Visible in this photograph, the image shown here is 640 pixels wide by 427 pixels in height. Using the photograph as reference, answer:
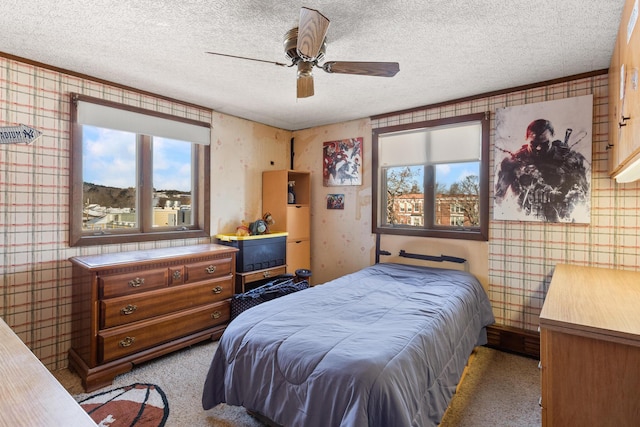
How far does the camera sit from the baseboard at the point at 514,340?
9.45 ft

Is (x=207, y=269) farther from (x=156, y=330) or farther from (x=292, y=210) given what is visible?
(x=292, y=210)

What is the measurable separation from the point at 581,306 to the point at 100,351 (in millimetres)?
3010

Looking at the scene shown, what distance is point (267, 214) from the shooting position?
13.6 feet

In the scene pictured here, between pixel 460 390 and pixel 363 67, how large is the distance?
7.62 feet

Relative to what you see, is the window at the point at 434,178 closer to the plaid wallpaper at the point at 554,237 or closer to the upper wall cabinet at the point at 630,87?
the plaid wallpaper at the point at 554,237

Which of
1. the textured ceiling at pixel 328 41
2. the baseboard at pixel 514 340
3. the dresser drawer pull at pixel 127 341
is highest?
the textured ceiling at pixel 328 41

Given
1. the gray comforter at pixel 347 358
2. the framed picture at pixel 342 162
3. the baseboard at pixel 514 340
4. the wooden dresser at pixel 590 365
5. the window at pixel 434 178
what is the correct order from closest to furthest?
1. the wooden dresser at pixel 590 365
2. the gray comforter at pixel 347 358
3. the baseboard at pixel 514 340
4. the window at pixel 434 178
5. the framed picture at pixel 342 162

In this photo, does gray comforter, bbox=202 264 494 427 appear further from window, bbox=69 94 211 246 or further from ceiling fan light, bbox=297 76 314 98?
window, bbox=69 94 211 246

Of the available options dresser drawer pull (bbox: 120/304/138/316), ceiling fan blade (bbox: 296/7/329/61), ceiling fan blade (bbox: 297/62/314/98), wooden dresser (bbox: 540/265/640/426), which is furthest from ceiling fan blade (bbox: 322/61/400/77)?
dresser drawer pull (bbox: 120/304/138/316)

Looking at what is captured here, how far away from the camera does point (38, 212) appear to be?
2.56 meters

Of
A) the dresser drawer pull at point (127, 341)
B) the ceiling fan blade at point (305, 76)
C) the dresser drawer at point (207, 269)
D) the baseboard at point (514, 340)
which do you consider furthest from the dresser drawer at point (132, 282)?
the baseboard at point (514, 340)

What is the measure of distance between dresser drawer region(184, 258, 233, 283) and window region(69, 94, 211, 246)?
0.59 meters

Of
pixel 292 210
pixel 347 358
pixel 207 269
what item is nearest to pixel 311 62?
pixel 347 358

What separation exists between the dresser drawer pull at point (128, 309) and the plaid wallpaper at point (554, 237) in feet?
10.3
